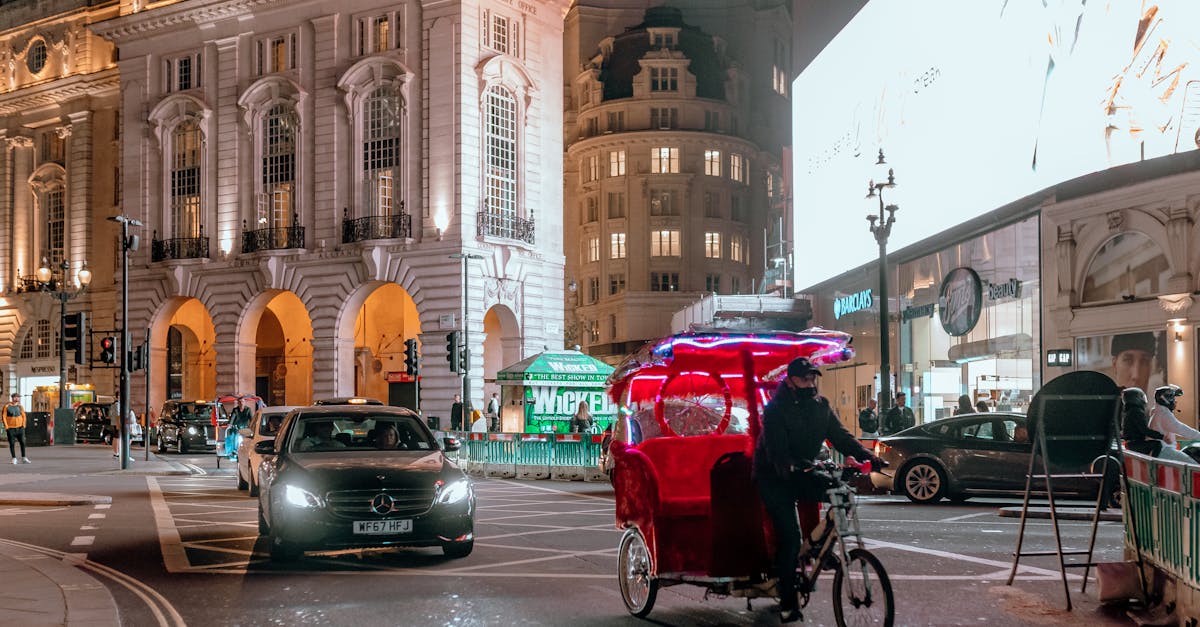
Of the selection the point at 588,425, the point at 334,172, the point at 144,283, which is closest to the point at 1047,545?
the point at 588,425

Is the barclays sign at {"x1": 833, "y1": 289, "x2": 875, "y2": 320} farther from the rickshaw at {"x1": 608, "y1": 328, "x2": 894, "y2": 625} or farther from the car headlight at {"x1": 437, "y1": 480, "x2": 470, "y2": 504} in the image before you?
the rickshaw at {"x1": 608, "y1": 328, "x2": 894, "y2": 625}

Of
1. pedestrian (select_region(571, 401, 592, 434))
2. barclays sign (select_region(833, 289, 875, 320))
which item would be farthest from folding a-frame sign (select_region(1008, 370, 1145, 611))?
barclays sign (select_region(833, 289, 875, 320))

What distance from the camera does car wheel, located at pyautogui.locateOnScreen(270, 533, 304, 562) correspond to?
38.1 ft

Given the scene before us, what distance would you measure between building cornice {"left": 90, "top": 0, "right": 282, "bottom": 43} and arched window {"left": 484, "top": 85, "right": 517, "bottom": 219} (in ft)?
33.9

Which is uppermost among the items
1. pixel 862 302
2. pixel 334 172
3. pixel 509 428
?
pixel 334 172

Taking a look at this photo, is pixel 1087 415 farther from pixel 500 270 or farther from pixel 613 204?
pixel 613 204

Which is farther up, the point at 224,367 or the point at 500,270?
the point at 500,270

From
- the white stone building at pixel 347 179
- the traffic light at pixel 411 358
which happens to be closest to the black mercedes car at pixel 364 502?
the traffic light at pixel 411 358

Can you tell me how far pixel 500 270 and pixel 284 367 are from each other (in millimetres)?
16146

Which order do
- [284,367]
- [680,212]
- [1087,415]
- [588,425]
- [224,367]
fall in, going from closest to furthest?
[1087,415] < [588,425] < [224,367] < [284,367] < [680,212]

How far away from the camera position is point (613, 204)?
273ft

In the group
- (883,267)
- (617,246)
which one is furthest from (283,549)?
(617,246)

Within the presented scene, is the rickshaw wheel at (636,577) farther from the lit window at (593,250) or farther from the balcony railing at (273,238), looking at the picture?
the lit window at (593,250)

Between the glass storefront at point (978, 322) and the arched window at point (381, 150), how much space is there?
22.0m
